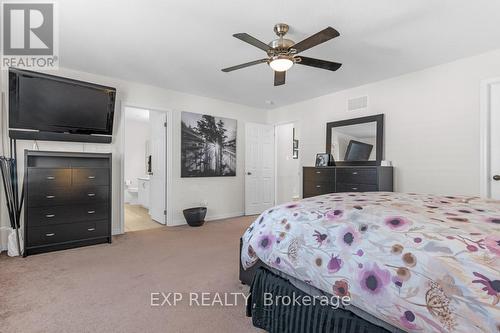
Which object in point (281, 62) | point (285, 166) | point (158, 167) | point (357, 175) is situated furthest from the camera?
point (285, 166)

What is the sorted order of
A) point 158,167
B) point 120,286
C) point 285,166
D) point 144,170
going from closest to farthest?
point 120,286 < point 158,167 < point 285,166 < point 144,170

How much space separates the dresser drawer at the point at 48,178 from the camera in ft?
9.75

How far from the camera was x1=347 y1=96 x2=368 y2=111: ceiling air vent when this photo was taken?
13.4ft

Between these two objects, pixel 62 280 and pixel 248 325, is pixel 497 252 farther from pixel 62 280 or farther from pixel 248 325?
pixel 62 280

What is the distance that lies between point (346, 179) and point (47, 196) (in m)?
3.95

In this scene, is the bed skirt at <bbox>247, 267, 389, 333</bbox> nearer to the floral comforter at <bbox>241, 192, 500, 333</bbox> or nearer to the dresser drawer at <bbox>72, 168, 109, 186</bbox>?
the floral comforter at <bbox>241, 192, 500, 333</bbox>

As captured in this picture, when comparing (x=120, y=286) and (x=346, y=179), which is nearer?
(x=120, y=286)

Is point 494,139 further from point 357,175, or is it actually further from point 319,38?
point 319,38

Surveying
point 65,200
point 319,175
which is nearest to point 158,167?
point 65,200

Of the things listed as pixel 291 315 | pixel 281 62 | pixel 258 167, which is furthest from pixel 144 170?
pixel 291 315

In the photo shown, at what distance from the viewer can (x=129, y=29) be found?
2.49 metres

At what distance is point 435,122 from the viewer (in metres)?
3.31

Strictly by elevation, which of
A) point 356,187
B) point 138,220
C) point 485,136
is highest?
point 485,136

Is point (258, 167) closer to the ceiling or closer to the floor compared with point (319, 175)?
closer to the ceiling
